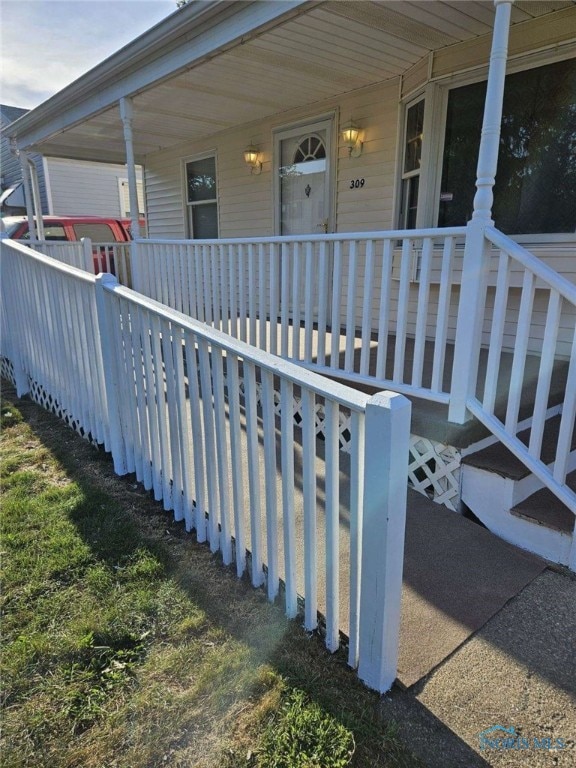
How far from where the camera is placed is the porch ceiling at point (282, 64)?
3.52 metres

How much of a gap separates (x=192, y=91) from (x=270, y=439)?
502cm

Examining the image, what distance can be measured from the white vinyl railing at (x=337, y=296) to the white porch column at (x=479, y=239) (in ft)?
0.34

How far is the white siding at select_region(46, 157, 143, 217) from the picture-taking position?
52.0ft

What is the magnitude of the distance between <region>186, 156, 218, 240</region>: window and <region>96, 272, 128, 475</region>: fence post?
5.06 meters

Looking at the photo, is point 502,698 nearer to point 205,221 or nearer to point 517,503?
point 517,503

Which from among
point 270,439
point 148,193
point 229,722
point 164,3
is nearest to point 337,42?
point 164,3

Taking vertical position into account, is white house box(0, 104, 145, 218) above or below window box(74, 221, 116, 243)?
above

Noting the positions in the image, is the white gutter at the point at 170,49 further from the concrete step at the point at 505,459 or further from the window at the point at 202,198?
the concrete step at the point at 505,459

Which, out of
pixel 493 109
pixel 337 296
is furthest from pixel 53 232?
pixel 493 109

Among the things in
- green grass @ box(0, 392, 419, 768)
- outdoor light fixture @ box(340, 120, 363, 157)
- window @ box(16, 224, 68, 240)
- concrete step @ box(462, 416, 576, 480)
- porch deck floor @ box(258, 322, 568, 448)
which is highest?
outdoor light fixture @ box(340, 120, 363, 157)

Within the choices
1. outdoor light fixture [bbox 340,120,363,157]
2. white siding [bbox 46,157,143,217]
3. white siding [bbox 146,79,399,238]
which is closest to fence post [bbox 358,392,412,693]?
white siding [bbox 146,79,399,238]

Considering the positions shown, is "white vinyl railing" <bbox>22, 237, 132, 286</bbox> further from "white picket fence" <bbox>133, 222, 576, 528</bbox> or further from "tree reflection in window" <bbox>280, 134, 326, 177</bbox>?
"tree reflection in window" <bbox>280, 134, 326, 177</bbox>

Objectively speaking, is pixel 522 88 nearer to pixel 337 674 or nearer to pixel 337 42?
pixel 337 42

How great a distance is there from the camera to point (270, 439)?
1964mm
